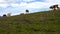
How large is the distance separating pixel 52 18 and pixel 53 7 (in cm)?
1625

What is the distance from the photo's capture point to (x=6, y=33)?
3556 centimetres

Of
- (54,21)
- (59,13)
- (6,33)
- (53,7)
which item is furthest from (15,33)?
(53,7)

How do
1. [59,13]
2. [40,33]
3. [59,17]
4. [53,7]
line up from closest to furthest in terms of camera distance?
[40,33]
[59,17]
[59,13]
[53,7]

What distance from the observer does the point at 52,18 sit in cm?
5328

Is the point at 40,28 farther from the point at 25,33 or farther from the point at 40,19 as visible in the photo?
the point at 40,19

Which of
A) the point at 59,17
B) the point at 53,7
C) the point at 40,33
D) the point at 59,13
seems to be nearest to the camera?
the point at 40,33

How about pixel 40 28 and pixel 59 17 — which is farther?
pixel 59 17

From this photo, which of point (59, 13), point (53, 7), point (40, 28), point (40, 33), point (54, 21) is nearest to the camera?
point (40, 33)

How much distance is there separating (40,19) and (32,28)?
39.7 ft

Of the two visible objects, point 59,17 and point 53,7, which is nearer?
point 59,17

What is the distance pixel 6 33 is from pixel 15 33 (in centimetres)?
163

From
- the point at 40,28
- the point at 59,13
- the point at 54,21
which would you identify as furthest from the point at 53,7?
the point at 40,28

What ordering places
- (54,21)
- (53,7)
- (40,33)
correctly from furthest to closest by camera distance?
1. (53,7)
2. (54,21)
3. (40,33)

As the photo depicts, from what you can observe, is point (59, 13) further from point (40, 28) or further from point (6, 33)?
point (6, 33)
